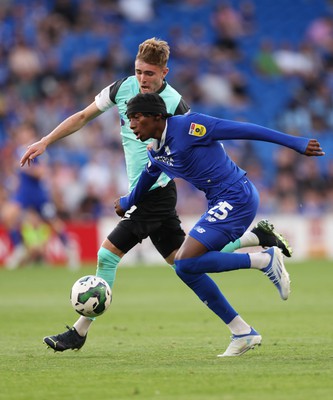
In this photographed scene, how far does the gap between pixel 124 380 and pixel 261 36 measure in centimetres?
2253

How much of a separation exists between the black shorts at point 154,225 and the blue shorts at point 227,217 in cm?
93

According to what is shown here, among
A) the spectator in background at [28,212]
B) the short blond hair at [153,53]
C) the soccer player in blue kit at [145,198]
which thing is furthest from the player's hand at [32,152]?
the spectator in background at [28,212]

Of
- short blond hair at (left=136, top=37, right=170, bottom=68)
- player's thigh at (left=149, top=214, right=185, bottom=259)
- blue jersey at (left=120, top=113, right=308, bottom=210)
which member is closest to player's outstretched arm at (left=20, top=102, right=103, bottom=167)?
short blond hair at (left=136, top=37, right=170, bottom=68)

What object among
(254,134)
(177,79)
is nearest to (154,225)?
(254,134)

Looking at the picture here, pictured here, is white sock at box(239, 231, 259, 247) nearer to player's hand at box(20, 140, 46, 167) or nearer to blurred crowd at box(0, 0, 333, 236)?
player's hand at box(20, 140, 46, 167)

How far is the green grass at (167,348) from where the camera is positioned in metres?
6.31

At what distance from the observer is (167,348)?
8.67 metres

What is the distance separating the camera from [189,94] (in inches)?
1002

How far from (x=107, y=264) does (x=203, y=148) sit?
149 cm

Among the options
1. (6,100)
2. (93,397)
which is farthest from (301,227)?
(93,397)

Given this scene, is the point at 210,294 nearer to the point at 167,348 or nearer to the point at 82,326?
the point at 167,348

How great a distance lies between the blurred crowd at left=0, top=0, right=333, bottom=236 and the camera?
23.0m

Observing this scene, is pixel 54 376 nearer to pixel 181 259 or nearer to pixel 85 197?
pixel 181 259

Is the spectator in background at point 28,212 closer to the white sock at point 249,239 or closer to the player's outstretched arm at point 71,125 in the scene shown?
the player's outstretched arm at point 71,125
